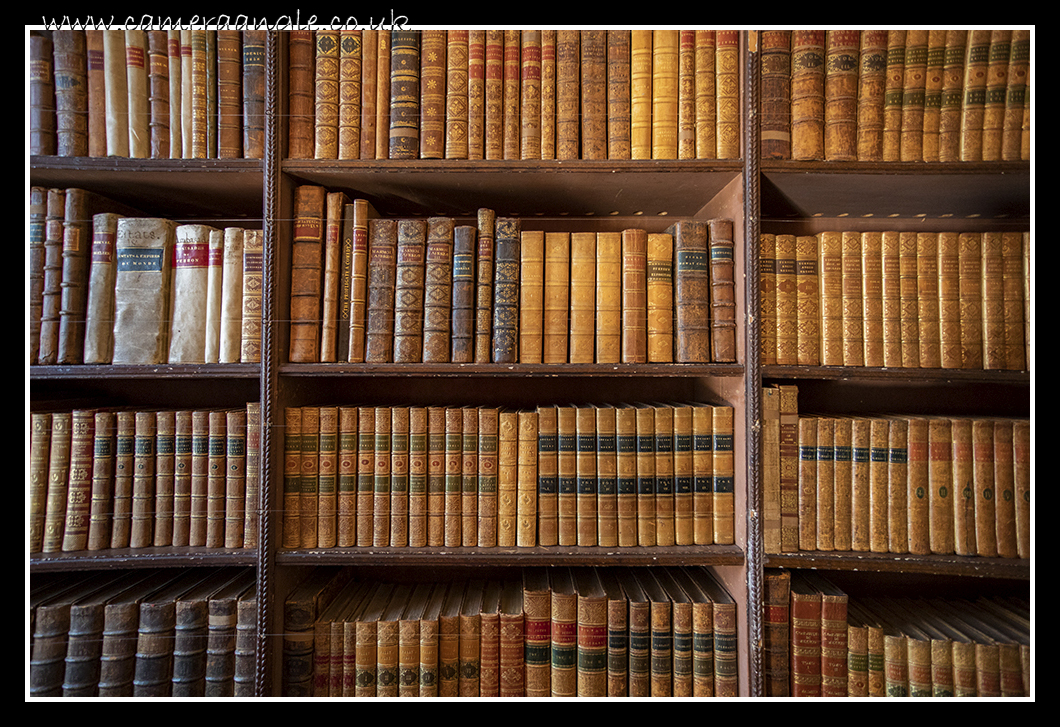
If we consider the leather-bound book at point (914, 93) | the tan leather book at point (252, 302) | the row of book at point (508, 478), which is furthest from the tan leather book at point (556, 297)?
the leather-bound book at point (914, 93)

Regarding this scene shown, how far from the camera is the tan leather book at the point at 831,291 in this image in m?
1.02

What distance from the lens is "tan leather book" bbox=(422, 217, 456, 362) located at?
103 cm

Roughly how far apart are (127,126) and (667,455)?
1.39 meters

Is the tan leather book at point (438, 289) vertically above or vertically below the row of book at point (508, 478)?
above

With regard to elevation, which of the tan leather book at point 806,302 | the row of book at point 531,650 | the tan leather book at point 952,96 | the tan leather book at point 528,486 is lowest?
the row of book at point 531,650

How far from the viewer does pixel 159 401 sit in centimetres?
135

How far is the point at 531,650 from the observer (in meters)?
1.04

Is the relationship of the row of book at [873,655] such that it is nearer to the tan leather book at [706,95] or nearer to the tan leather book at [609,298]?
the tan leather book at [609,298]

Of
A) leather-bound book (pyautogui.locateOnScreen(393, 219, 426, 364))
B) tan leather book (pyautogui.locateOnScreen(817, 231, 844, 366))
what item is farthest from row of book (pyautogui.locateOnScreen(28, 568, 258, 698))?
tan leather book (pyautogui.locateOnScreen(817, 231, 844, 366))

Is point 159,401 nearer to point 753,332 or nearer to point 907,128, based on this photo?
point 753,332

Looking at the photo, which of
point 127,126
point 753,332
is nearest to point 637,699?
point 753,332

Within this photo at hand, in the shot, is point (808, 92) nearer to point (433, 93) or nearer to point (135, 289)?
point (433, 93)

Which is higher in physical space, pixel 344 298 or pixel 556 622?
pixel 344 298

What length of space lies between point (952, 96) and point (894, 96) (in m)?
0.12
